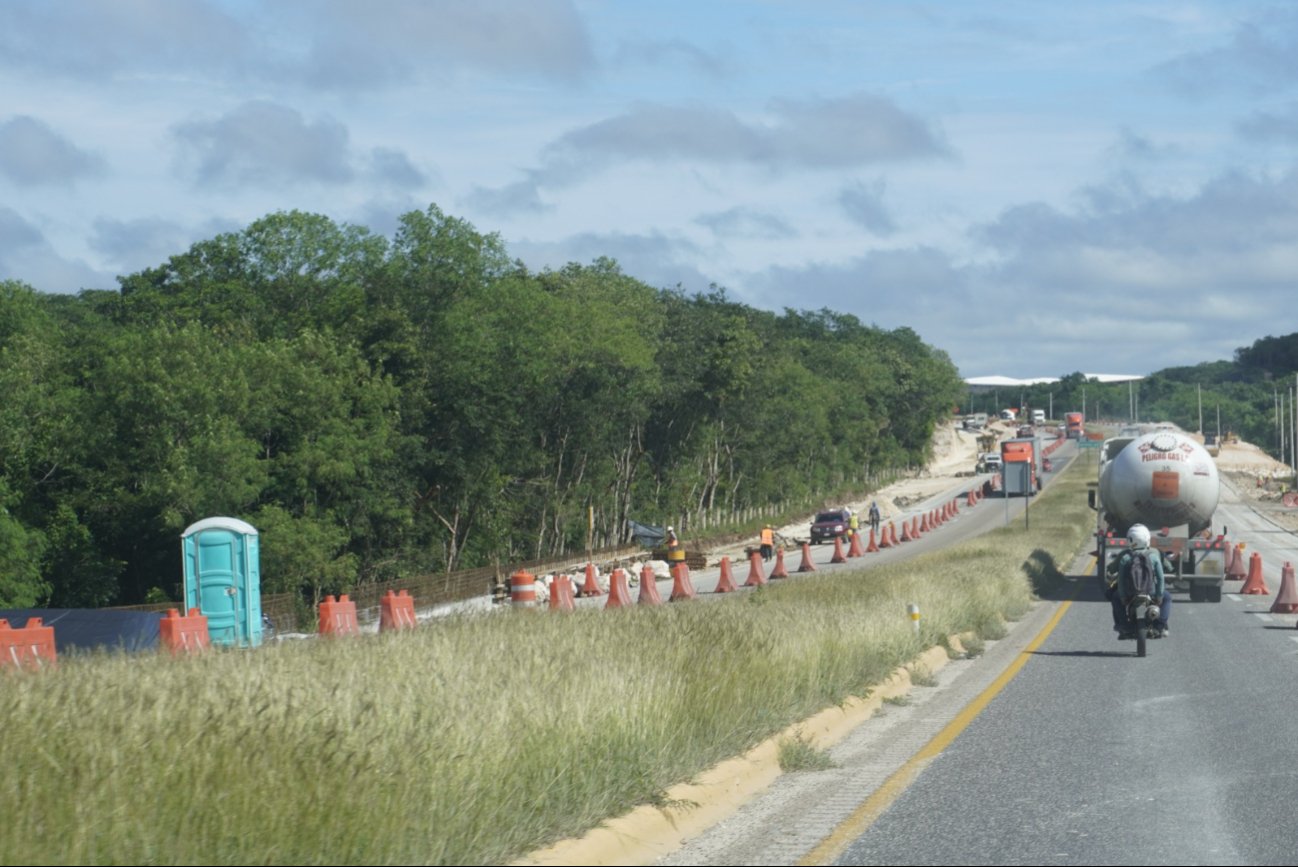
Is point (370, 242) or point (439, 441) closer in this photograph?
point (439, 441)

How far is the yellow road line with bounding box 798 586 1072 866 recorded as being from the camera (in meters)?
8.84

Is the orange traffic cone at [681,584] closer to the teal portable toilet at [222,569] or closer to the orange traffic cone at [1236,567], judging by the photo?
the teal portable toilet at [222,569]

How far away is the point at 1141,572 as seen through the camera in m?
20.8

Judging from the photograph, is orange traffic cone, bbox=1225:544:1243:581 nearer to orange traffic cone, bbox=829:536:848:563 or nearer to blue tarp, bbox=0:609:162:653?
orange traffic cone, bbox=829:536:848:563

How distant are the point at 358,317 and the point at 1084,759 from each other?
187 ft

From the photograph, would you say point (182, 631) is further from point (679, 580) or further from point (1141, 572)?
point (679, 580)

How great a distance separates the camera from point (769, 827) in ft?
31.4

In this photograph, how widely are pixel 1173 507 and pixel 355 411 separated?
36.6 metres

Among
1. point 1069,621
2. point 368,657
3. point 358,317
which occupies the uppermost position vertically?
point 358,317

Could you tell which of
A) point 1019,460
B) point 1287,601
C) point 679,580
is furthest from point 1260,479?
point 1287,601

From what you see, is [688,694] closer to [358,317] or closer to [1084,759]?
[1084,759]

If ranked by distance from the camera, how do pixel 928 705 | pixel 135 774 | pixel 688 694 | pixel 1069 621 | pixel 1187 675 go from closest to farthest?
1. pixel 135 774
2. pixel 688 694
3. pixel 928 705
4. pixel 1187 675
5. pixel 1069 621

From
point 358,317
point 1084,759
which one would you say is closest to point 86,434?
point 358,317

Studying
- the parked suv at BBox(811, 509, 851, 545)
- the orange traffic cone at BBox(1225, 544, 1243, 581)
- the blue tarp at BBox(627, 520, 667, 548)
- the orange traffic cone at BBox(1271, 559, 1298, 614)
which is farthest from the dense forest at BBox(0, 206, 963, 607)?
the orange traffic cone at BBox(1271, 559, 1298, 614)
